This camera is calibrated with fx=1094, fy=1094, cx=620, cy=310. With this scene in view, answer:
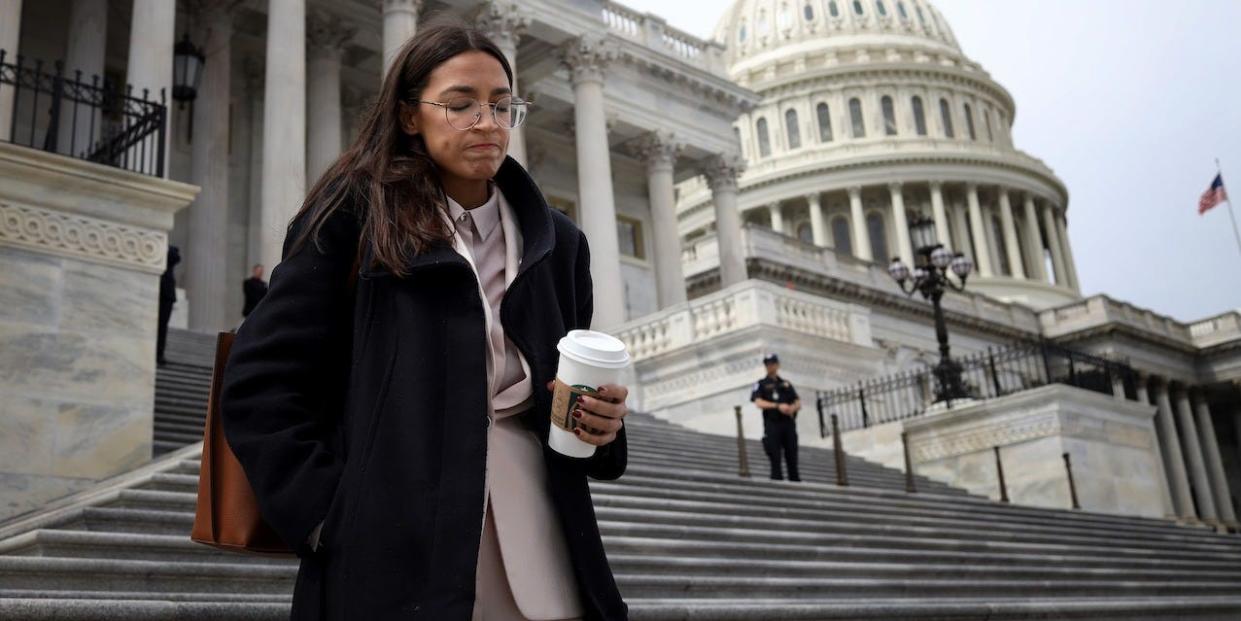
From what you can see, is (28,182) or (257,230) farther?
(257,230)

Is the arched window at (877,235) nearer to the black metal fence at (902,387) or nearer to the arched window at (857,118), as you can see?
the arched window at (857,118)

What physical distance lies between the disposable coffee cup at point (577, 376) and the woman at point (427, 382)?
0.11ft

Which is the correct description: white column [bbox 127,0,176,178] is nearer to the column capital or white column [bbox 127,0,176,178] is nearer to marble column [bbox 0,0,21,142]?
marble column [bbox 0,0,21,142]

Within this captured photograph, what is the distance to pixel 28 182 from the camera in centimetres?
910

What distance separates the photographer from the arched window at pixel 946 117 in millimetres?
76562

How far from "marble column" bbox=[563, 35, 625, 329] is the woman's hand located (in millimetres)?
23562

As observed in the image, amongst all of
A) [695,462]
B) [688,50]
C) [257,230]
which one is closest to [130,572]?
[695,462]

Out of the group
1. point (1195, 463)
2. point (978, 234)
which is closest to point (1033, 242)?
point (978, 234)

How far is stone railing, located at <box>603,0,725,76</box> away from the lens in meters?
32.2

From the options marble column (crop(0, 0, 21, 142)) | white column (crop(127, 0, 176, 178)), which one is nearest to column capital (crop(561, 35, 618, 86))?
white column (crop(127, 0, 176, 178))

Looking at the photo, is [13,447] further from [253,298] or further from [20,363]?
[253,298]

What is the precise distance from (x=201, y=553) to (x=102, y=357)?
12.0ft

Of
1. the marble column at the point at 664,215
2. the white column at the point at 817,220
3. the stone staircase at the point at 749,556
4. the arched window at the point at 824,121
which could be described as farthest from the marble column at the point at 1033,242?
the stone staircase at the point at 749,556

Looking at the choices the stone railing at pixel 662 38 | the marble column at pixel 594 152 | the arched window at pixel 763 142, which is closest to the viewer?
the marble column at pixel 594 152
